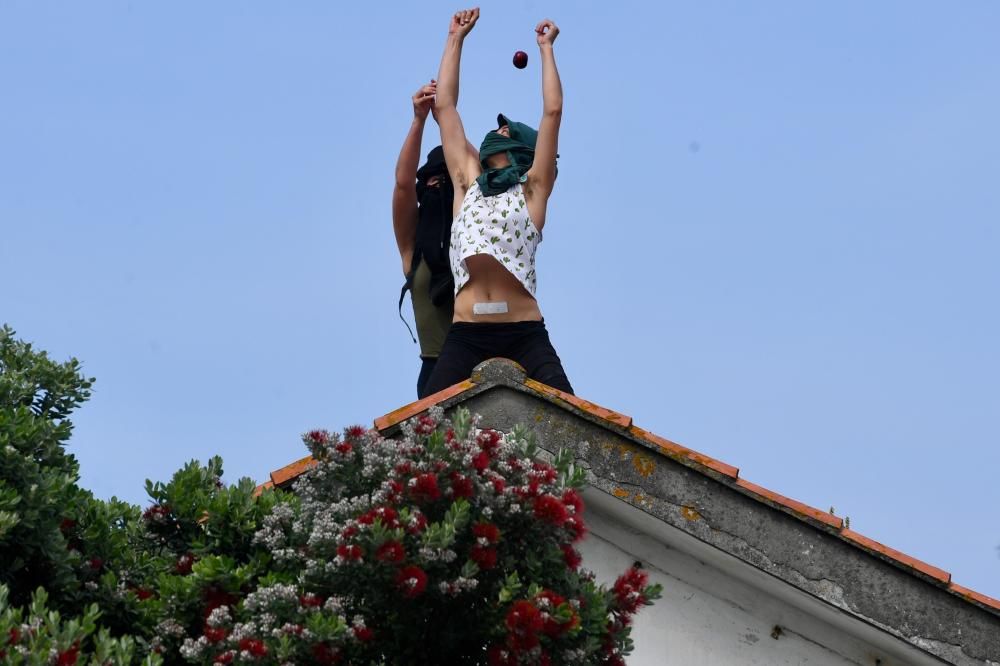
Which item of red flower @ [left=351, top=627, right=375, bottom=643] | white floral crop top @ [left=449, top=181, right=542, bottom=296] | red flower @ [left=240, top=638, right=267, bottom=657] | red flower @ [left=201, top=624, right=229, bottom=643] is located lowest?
red flower @ [left=240, top=638, right=267, bottom=657]

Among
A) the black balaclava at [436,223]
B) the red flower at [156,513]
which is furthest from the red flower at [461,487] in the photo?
the black balaclava at [436,223]

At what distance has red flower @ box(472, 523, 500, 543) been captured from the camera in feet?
19.2

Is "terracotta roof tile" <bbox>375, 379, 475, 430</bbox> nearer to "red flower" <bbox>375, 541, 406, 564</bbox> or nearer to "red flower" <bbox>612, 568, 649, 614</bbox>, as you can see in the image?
"red flower" <bbox>612, 568, 649, 614</bbox>

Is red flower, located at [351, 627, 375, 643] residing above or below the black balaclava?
below

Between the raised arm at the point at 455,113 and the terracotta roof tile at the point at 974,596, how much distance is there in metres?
3.62

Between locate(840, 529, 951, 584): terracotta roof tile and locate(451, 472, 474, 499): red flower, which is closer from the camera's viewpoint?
locate(451, 472, 474, 499): red flower

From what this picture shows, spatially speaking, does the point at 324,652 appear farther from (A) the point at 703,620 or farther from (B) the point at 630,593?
(A) the point at 703,620

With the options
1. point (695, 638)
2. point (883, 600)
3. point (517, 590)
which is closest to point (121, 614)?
point (517, 590)

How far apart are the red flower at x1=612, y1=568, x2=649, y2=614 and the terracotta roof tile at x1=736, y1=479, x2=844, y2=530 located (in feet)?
4.77

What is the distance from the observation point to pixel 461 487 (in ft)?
19.4

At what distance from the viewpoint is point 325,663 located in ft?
18.8

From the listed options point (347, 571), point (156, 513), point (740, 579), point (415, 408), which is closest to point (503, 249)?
point (415, 408)

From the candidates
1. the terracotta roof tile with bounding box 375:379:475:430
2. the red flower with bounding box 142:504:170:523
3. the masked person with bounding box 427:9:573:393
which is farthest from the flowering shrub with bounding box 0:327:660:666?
the masked person with bounding box 427:9:573:393

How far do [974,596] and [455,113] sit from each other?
412 cm
